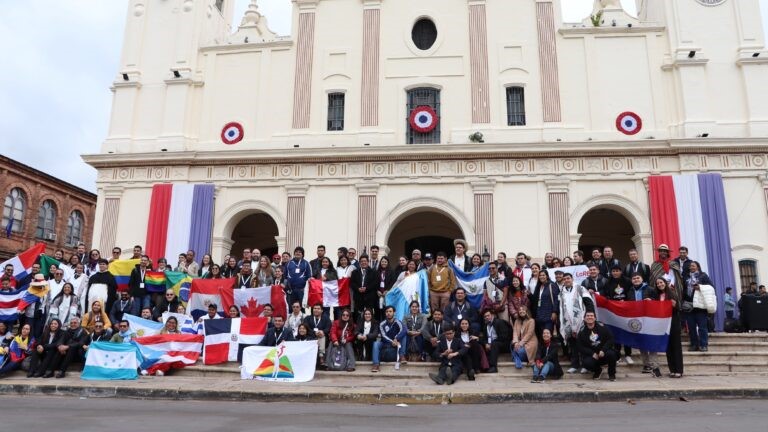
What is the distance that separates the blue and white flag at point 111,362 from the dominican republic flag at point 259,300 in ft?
8.01

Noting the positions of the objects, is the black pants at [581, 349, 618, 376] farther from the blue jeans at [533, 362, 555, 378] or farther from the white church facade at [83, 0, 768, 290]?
the white church facade at [83, 0, 768, 290]

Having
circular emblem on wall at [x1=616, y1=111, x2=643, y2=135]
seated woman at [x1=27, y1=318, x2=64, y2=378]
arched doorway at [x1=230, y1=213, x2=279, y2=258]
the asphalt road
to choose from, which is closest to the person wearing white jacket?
the asphalt road

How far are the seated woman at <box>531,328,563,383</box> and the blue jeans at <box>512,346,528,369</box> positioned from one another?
473mm

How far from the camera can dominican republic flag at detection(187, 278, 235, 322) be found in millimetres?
13148

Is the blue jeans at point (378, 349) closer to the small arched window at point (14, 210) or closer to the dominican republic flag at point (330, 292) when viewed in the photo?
the dominican republic flag at point (330, 292)

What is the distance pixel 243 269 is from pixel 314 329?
2.64 meters

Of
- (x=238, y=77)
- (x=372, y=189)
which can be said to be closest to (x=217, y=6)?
(x=238, y=77)

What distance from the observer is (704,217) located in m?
17.8

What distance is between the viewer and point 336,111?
68.4 feet

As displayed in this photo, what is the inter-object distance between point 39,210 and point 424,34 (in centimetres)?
2624

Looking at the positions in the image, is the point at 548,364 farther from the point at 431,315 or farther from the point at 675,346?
the point at 431,315

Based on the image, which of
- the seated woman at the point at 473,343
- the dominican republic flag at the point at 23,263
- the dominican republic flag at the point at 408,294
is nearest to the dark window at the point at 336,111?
the dominican republic flag at the point at 408,294

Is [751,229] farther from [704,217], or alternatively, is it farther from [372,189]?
[372,189]

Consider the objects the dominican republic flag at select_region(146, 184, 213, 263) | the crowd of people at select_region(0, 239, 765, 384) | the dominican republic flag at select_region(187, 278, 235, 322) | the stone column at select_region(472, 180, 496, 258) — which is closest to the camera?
the crowd of people at select_region(0, 239, 765, 384)
